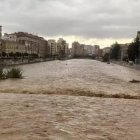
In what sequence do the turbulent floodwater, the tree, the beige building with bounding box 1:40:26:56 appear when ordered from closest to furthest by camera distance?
the turbulent floodwater → the tree → the beige building with bounding box 1:40:26:56

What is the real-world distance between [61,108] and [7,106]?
7.36 feet

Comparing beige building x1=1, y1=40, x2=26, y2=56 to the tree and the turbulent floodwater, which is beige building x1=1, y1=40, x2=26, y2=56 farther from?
the turbulent floodwater

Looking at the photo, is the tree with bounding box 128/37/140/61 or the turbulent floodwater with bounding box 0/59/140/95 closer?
the turbulent floodwater with bounding box 0/59/140/95

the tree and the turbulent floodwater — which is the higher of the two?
the tree

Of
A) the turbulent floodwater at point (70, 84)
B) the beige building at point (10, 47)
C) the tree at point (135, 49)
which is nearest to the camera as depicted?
the turbulent floodwater at point (70, 84)

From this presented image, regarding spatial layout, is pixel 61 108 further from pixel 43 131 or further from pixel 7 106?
pixel 43 131

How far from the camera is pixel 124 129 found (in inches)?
504

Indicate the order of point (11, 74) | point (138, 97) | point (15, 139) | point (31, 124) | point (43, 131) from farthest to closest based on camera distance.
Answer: point (11, 74)
point (138, 97)
point (31, 124)
point (43, 131)
point (15, 139)

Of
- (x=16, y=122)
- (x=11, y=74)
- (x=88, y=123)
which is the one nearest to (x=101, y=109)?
(x=88, y=123)

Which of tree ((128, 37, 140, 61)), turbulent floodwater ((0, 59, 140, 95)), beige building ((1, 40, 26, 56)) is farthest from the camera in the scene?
beige building ((1, 40, 26, 56))

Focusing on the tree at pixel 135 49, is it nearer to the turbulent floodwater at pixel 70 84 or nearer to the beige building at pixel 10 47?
the beige building at pixel 10 47

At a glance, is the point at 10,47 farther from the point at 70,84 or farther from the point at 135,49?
the point at 70,84

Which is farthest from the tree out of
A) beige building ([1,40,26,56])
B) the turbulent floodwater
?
the turbulent floodwater

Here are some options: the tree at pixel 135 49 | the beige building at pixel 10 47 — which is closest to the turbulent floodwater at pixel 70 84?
the tree at pixel 135 49
